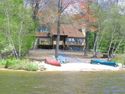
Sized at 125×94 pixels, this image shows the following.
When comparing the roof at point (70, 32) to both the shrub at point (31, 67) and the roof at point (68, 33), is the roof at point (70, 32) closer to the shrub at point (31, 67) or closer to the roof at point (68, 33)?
the roof at point (68, 33)

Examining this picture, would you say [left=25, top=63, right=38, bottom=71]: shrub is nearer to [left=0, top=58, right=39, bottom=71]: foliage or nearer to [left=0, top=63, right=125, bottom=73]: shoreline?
[left=0, top=58, right=39, bottom=71]: foliage

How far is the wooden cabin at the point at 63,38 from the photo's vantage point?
93.1m

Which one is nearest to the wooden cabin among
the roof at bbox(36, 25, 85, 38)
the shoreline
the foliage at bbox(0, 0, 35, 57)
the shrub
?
the roof at bbox(36, 25, 85, 38)

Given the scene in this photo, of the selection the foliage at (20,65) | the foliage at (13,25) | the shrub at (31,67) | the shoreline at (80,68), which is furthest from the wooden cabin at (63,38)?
the shrub at (31,67)

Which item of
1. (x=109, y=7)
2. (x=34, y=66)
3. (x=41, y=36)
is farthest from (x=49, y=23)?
(x=41, y=36)

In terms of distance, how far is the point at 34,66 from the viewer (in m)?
46.7

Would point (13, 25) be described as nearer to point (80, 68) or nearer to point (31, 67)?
point (31, 67)

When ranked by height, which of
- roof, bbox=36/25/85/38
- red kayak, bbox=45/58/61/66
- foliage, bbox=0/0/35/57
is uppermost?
foliage, bbox=0/0/35/57

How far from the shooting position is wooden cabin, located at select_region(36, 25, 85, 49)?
305 ft

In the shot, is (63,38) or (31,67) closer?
(31,67)

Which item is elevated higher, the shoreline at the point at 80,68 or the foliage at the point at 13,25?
the foliage at the point at 13,25

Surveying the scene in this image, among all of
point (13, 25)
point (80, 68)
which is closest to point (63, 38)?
point (13, 25)

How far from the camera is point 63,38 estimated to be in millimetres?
97000

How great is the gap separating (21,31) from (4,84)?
24178mm
